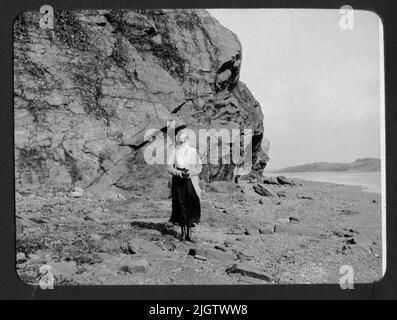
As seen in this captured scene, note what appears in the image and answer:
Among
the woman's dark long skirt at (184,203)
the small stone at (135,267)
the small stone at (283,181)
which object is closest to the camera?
the small stone at (135,267)

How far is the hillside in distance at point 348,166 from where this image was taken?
14.1ft

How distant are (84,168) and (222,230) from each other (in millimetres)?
1377

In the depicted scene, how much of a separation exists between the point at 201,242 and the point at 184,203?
0.38 meters

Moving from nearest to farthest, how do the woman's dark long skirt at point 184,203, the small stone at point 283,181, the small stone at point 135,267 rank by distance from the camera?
the small stone at point 135,267 → the woman's dark long skirt at point 184,203 → the small stone at point 283,181

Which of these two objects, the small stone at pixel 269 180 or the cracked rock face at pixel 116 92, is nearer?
the cracked rock face at pixel 116 92

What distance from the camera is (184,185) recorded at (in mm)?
4379

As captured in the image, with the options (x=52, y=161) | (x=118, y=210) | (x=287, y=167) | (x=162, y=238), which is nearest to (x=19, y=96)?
(x=52, y=161)

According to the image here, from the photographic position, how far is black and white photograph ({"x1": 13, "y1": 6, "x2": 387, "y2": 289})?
4.29m

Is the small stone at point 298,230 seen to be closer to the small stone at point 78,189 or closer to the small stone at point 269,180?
the small stone at point 269,180

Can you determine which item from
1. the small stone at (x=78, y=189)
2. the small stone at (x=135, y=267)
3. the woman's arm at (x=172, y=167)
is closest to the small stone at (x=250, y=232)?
the woman's arm at (x=172, y=167)

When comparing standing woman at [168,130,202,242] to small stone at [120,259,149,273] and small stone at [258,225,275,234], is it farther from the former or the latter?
small stone at [258,225,275,234]

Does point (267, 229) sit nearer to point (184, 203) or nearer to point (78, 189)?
point (184, 203)

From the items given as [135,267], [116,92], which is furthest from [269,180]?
[116,92]
